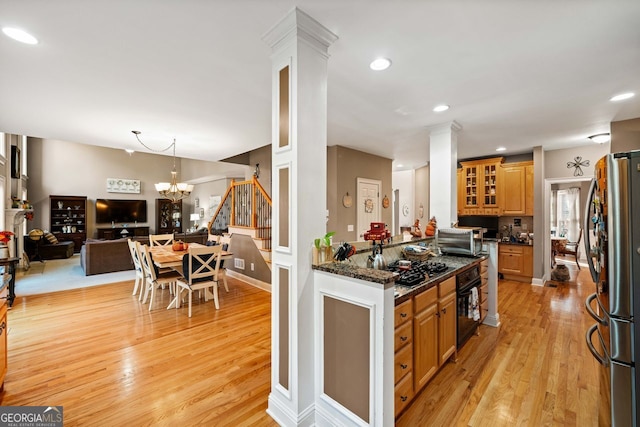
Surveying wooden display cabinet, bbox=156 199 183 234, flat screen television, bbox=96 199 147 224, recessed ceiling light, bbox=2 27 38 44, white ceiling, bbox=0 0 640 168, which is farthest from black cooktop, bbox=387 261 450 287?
flat screen television, bbox=96 199 147 224

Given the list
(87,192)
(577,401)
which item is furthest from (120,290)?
(87,192)

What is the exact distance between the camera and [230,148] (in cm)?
541

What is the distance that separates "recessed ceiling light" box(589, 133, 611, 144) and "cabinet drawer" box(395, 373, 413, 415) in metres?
5.10

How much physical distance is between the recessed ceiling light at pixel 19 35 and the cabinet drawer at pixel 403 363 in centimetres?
338

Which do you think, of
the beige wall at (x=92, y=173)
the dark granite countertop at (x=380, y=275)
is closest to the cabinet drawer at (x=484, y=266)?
the dark granite countertop at (x=380, y=275)

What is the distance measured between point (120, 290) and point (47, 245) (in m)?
5.60

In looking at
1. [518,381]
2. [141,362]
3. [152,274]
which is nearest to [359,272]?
[518,381]

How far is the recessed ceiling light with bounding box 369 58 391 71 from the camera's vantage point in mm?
2248

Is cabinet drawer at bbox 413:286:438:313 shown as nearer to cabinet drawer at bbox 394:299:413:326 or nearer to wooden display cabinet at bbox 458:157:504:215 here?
cabinet drawer at bbox 394:299:413:326

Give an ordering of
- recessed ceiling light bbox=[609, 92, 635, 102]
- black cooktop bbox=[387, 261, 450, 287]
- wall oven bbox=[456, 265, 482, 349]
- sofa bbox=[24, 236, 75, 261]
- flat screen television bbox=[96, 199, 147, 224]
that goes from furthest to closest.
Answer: flat screen television bbox=[96, 199, 147, 224] < sofa bbox=[24, 236, 75, 261] < recessed ceiling light bbox=[609, 92, 635, 102] < wall oven bbox=[456, 265, 482, 349] < black cooktop bbox=[387, 261, 450, 287]

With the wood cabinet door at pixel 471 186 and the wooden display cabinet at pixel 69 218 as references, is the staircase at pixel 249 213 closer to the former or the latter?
the wood cabinet door at pixel 471 186

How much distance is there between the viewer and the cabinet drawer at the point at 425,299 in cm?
196

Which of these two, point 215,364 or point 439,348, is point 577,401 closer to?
point 439,348

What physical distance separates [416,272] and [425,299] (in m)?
0.34
